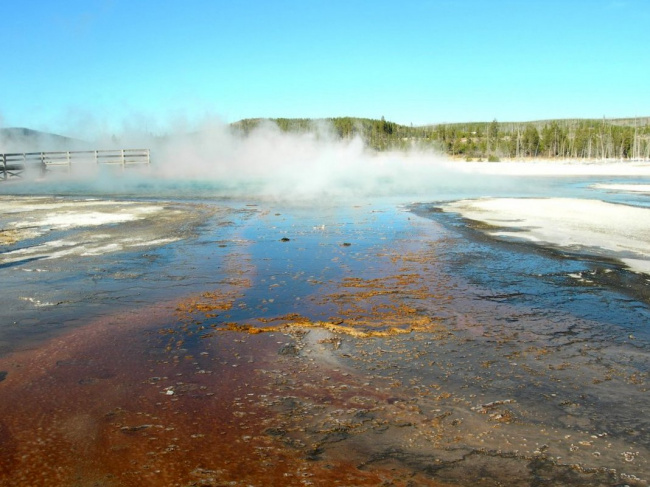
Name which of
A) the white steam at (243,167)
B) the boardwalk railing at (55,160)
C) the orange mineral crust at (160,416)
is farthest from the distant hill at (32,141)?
the orange mineral crust at (160,416)

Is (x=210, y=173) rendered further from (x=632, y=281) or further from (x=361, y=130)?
(x=361, y=130)

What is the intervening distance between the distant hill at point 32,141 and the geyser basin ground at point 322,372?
47.0m

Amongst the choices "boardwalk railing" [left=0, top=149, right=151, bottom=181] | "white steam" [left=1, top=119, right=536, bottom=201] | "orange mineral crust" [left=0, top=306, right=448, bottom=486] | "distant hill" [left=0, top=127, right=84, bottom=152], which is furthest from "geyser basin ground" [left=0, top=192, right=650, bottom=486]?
"distant hill" [left=0, top=127, right=84, bottom=152]

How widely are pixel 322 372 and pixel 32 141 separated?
2290 inches

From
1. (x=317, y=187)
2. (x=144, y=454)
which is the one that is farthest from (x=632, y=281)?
(x=317, y=187)

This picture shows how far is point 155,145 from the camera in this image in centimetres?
4747

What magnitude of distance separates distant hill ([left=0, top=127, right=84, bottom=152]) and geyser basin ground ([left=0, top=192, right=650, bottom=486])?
1850 inches

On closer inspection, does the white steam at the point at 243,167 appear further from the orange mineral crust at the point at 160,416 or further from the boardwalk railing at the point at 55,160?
the orange mineral crust at the point at 160,416

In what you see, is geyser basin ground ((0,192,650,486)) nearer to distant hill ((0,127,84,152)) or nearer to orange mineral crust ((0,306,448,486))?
orange mineral crust ((0,306,448,486))

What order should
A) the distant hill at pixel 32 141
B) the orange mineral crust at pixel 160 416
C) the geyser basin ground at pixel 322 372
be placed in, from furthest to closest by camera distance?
the distant hill at pixel 32 141
the geyser basin ground at pixel 322 372
the orange mineral crust at pixel 160 416

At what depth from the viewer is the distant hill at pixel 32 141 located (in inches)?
1935

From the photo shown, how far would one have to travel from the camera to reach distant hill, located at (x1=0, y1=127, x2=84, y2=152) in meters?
49.2

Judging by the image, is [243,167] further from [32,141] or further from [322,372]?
[322,372]

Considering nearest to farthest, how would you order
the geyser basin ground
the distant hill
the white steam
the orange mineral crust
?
the orange mineral crust → the geyser basin ground → the white steam → the distant hill
